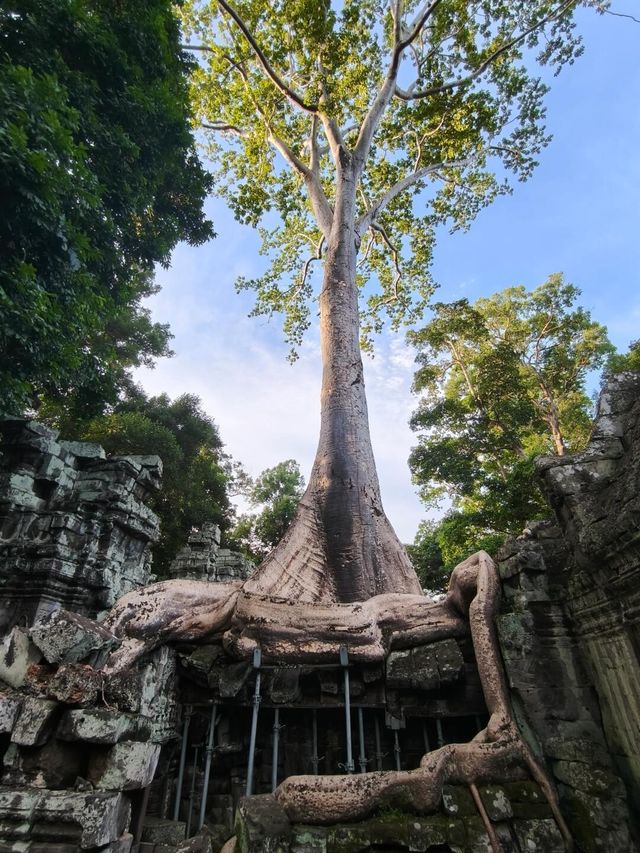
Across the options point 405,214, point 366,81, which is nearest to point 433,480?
point 405,214

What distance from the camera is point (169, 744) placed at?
2.56 meters

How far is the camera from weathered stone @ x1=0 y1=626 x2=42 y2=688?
6.59ft

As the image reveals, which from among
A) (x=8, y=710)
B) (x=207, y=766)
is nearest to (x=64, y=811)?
(x=8, y=710)

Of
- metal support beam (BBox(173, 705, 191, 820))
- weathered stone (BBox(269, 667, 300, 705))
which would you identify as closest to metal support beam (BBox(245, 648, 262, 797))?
weathered stone (BBox(269, 667, 300, 705))

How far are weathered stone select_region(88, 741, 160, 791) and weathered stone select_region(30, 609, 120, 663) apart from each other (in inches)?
17.1

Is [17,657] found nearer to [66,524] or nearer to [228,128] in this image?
[66,524]

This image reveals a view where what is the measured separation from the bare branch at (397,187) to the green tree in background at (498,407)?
341 centimetres

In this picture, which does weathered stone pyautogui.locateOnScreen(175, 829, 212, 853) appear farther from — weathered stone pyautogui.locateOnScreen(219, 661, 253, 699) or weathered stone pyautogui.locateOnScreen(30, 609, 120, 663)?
weathered stone pyautogui.locateOnScreen(30, 609, 120, 663)

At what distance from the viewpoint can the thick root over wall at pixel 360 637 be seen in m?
1.95

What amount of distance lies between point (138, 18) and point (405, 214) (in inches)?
291

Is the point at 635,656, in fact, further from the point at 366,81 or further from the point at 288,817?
the point at 366,81

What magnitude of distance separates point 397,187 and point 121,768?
10564 mm

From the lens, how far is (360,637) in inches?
109

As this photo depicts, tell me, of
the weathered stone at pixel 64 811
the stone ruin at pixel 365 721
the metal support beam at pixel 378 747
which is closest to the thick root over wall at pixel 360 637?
the stone ruin at pixel 365 721
